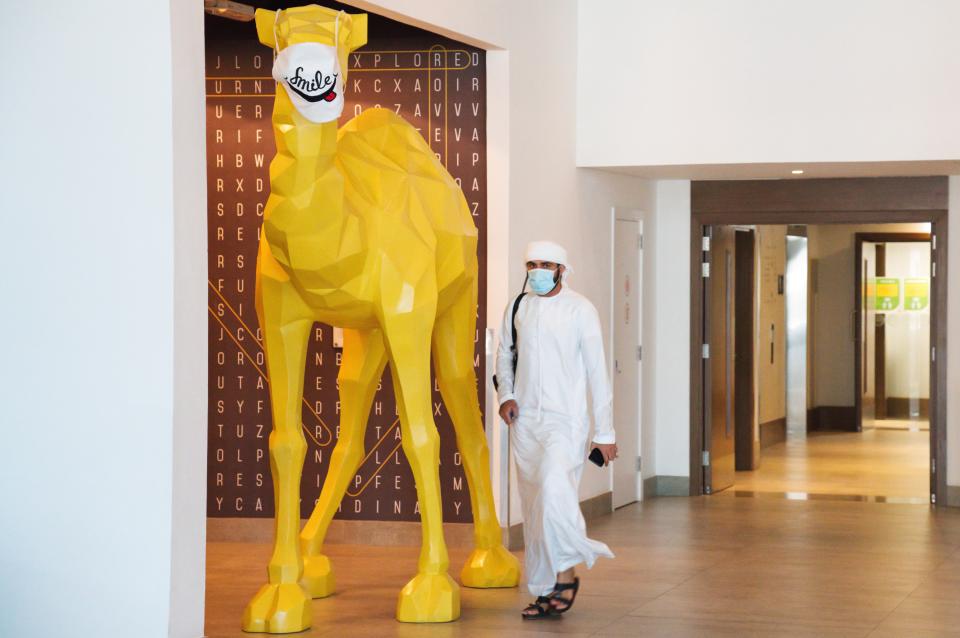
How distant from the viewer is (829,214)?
35.4 ft

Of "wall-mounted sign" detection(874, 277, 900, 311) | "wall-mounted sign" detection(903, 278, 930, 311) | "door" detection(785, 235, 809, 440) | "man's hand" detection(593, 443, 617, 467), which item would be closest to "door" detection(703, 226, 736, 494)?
"man's hand" detection(593, 443, 617, 467)

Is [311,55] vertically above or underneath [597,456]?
above

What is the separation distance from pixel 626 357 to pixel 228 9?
438cm

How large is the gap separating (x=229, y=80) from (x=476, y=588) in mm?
3578

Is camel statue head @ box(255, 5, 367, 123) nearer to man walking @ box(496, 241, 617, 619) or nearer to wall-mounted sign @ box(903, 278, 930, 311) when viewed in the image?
man walking @ box(496, 241, 617, 619)

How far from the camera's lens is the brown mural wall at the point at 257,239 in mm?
8656

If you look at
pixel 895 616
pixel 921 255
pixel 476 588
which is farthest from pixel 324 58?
pixel 921 255

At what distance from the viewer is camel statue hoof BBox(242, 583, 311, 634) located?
6.16 metres

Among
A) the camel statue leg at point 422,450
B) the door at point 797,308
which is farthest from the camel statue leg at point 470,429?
the door at point 797,308

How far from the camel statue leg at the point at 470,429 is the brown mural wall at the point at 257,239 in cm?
122

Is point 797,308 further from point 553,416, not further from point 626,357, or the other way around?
point 553,416

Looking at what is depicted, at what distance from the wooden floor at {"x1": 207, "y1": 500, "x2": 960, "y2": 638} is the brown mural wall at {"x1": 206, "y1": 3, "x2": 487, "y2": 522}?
0.41 metres

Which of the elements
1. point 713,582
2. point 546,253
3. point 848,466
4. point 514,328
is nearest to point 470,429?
point 514,328

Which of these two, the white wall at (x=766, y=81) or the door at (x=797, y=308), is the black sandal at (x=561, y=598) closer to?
the white wall at (x=766, y=81)
